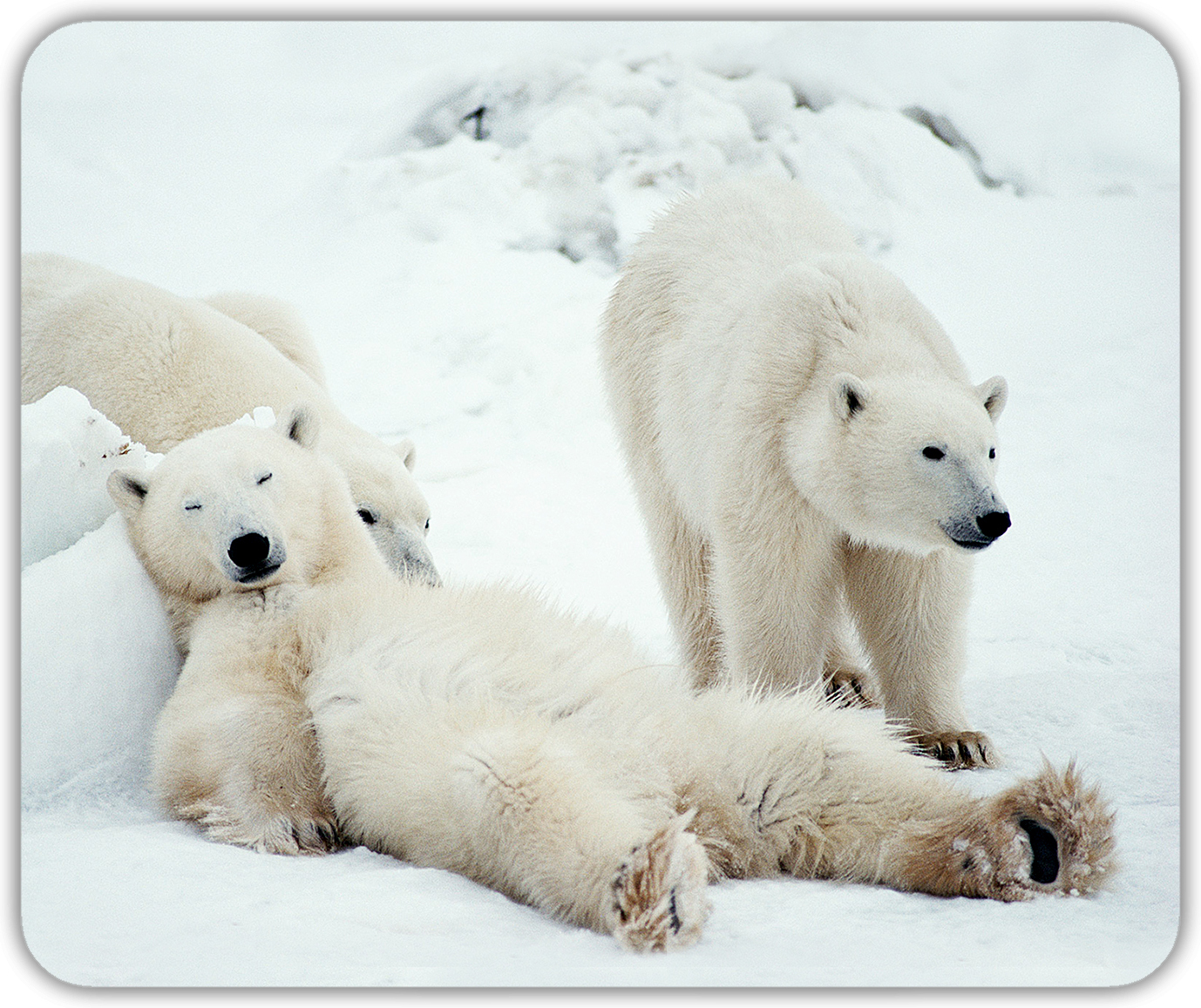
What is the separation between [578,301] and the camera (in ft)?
16.1

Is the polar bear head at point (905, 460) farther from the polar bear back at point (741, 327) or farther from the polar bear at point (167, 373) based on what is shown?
the polar bear at point (167, 373)

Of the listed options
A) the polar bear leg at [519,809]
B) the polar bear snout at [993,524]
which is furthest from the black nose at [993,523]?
the polar bear leg at [519,809]

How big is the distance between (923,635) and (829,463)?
0.53 metres

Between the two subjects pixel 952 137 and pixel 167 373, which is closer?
pixel 952 137

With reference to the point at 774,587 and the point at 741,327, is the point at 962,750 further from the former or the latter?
the point at 741,327

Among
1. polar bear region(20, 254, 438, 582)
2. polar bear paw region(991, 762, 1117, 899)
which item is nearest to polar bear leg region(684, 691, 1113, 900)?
polar bear paw region(991, 762, 1117, 899)

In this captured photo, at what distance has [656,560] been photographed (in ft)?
11.3

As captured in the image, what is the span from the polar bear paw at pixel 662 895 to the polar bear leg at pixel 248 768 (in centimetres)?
71

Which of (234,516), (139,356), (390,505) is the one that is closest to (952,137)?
(390,505)

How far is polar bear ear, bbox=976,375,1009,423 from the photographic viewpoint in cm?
261

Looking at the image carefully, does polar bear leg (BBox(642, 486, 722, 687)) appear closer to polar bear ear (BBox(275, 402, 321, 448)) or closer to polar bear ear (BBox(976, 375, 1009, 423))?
polar bear ear (BBox(976, 375, 1009, 423))

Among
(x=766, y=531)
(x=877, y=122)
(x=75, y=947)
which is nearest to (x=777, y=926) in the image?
(x=75, y=947)

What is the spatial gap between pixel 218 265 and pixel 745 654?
206 cm

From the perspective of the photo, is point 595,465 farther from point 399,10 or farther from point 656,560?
point 399,10
